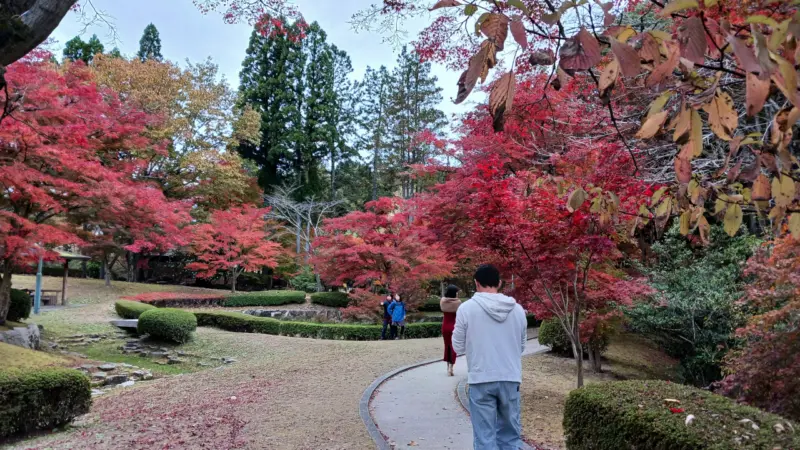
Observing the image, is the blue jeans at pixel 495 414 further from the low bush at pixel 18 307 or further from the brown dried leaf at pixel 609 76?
the low bush at pixel 18 307

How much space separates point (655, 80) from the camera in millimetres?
1277

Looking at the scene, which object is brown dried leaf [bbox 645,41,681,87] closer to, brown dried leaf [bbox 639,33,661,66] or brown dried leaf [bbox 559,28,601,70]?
brown dried leaf [bbox 639,33,661,66]

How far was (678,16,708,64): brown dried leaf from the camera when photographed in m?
1.18

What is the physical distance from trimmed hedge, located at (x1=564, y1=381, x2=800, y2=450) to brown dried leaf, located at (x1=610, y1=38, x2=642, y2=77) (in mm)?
2436

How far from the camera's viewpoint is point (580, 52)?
1.27 metres

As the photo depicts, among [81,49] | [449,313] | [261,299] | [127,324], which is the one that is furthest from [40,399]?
[81,49]

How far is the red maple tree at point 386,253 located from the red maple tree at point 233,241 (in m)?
5.24

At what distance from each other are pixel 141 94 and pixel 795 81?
24.7 metres

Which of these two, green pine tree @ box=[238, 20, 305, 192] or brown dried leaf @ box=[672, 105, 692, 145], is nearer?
brown dried leaf @ box=[672, 105, 692, 145]

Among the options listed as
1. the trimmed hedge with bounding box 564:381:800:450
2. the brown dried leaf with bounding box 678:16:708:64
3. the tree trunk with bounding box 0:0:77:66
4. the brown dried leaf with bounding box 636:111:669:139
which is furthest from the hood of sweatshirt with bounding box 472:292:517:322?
the tree trunk with bounding box 0:0:77:66

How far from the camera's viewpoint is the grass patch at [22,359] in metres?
7.52

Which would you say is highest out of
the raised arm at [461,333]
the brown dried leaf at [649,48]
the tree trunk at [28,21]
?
the tree trunk at [28,21]

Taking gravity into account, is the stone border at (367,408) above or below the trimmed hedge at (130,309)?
below

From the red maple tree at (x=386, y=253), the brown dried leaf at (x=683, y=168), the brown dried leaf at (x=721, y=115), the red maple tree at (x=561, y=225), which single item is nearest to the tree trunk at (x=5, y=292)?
the red maple tree at (x=386, y=253)
